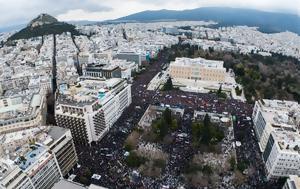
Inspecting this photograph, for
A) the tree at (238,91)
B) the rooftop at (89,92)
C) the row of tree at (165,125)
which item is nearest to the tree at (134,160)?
the row of tree at (165,125)

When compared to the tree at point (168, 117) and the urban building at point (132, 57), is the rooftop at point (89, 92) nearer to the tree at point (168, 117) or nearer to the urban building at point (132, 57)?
the tree at point (168, 117)

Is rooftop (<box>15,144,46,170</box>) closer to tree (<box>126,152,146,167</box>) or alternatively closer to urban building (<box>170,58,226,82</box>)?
tree (<box>126,152,146,167</box>)

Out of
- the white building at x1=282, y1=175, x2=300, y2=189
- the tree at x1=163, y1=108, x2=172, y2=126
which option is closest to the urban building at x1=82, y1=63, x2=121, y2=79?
the tree at x1=163, y1=108, x2=172, y2=126

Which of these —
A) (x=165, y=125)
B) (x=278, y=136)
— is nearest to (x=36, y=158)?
(x=165, y=125)

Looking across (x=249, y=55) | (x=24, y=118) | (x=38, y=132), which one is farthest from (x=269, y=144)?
(x=249, y=55)

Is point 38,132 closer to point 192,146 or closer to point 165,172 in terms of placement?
point 165,172
